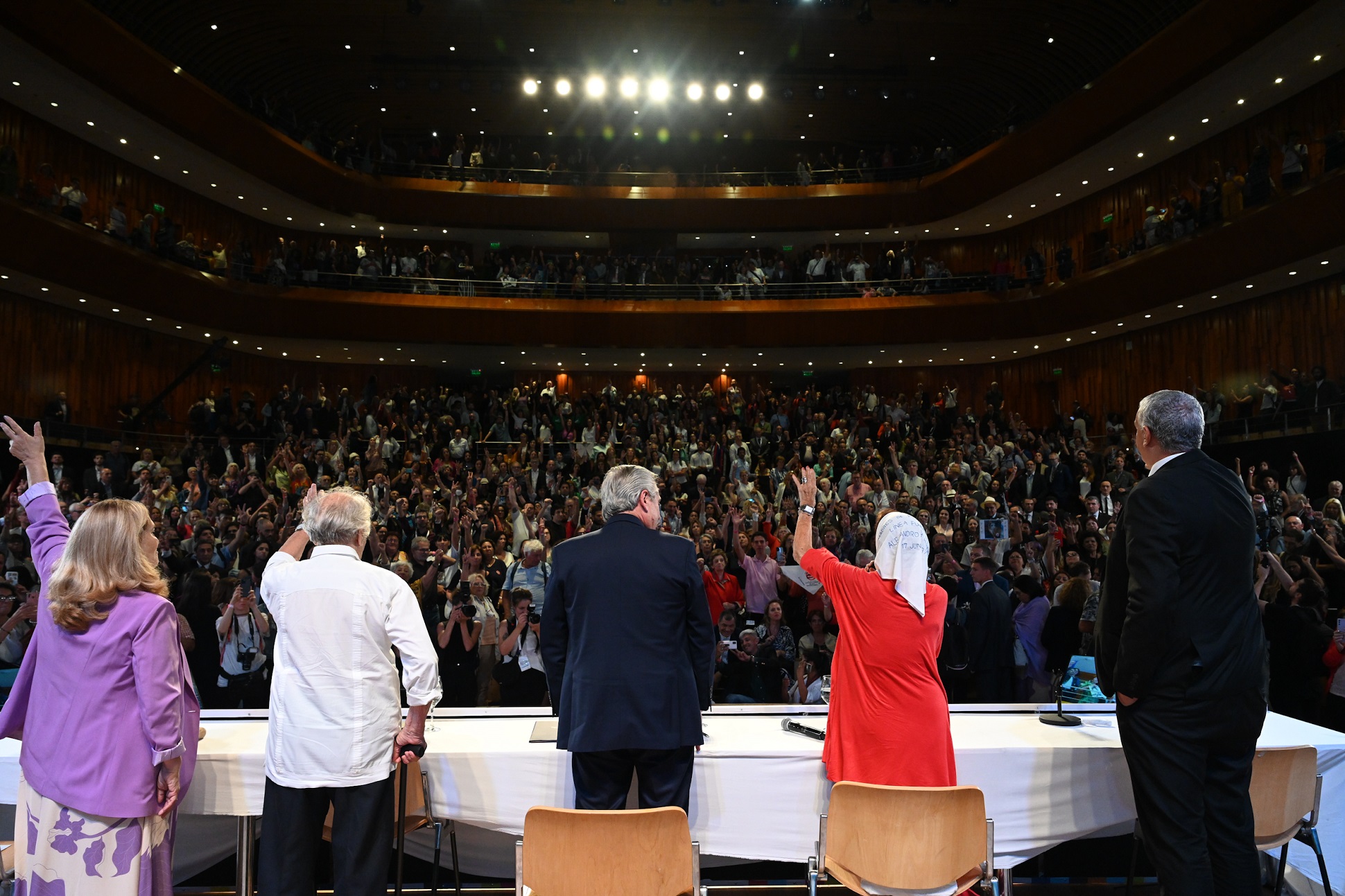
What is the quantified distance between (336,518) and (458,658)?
3.38 metres

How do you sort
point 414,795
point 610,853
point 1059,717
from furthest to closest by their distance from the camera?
point 1059,717, point 414,795, point 610,853

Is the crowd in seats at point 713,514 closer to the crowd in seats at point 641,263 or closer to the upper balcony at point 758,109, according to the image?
the crowd in seats at point 641,263

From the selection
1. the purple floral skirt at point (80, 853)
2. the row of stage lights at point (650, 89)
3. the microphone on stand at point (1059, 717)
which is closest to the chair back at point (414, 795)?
the purple floral skirt at point (80, 853)

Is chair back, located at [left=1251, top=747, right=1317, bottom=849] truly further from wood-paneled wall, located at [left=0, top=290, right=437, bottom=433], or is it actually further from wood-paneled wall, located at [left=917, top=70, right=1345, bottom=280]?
wood-paneled wall, located at [left=0, top=290, right=437, bottom=433]

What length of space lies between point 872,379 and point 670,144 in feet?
23.7

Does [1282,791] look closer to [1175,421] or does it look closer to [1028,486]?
[1175,421]

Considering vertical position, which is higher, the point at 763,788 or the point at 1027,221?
the point at 1027,221

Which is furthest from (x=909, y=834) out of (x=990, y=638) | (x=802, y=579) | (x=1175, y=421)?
(x=802, y=579)

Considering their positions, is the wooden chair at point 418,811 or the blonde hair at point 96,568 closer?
the blonde hair at point 96,568

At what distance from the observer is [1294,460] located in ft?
34.4

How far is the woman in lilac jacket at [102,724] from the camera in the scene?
2426mm

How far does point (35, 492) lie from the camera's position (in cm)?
278

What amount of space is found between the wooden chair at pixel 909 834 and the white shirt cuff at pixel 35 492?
252 cm

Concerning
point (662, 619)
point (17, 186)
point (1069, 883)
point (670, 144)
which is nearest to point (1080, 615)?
point (1069, 883)
